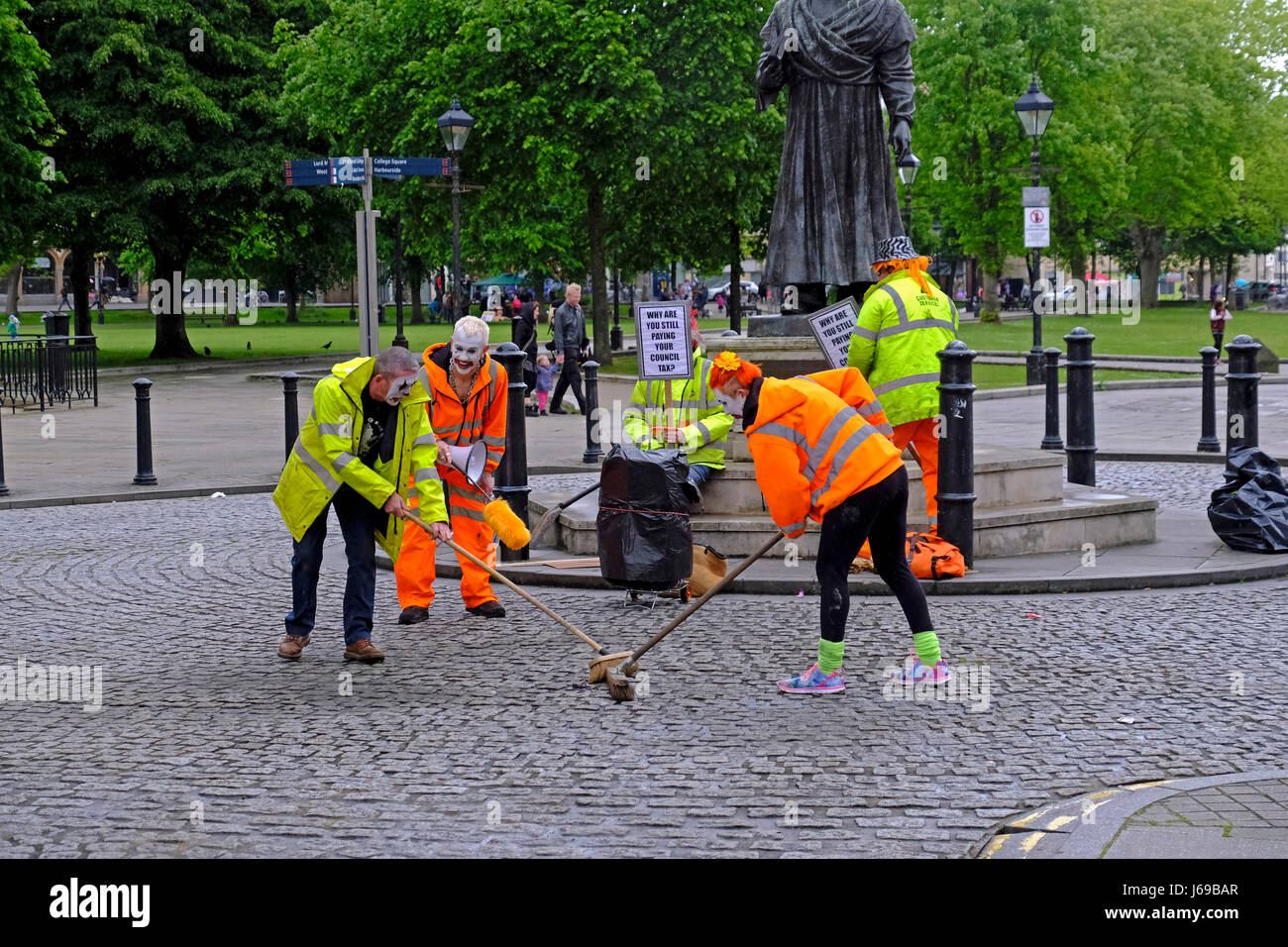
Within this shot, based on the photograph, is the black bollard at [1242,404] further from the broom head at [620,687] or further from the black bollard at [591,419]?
the black bollard at [591,419]

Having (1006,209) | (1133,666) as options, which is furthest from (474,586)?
(1006,209)

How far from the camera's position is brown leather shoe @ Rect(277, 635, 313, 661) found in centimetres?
785

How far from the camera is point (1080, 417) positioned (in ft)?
41.4

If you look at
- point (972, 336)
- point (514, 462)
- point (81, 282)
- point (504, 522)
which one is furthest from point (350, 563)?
point (972, 336)

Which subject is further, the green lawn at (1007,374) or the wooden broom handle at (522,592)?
the green lawn at (1007,374)

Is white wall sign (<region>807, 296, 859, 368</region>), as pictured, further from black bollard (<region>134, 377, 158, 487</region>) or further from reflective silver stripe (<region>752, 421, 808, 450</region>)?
black bollard (<region>134, 377, 158, 487</region>)

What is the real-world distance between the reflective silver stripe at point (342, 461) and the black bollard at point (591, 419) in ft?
28.2

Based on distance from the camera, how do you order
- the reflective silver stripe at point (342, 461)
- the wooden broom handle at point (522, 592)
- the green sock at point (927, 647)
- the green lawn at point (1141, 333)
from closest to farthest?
the green sock at point (927, 647)
the wooden broom handle at point (522, 592)
the reflective silver stripe at point (342, 461)
the green lawn at point (1141, 333)

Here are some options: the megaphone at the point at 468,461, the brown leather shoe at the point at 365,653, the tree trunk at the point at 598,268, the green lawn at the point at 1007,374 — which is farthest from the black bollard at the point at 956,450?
the tree trunk at the point at 598,268

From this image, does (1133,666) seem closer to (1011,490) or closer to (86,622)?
(1011,490)

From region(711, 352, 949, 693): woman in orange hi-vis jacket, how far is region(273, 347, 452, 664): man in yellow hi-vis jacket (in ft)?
5.52

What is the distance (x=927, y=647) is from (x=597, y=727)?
1.54 meters

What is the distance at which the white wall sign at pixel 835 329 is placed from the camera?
10531 mm
